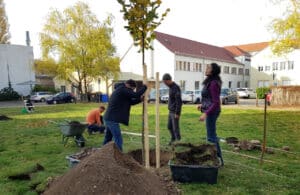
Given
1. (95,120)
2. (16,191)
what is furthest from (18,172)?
(95,120)

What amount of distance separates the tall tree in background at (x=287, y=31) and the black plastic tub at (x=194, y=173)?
43.7 feet

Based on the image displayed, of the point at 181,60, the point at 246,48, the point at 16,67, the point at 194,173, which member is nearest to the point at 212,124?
the point at 194,173

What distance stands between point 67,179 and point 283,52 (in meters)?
16.1

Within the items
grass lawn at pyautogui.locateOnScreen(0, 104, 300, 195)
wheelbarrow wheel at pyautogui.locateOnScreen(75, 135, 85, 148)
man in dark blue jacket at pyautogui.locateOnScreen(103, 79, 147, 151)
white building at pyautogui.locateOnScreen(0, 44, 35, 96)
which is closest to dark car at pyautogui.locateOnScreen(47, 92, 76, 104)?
white building at pyautogui.locateOnScreen(0, 44, 35, 96)

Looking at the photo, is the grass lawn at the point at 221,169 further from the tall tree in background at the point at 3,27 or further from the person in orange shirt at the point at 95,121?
the tall tree in background at the point at 3,27

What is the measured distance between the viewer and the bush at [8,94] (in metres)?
32.0

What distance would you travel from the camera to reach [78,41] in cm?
2616

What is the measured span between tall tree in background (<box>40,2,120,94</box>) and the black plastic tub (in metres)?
23.3

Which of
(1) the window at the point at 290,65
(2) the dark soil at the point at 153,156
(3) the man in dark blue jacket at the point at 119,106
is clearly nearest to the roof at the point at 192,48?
(1) the window at the point at 290,65

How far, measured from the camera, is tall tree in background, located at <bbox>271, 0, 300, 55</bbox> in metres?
14.5

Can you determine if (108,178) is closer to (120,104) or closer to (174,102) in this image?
(120,104)

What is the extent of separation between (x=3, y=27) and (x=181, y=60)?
83.5 ft

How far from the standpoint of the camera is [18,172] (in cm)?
454

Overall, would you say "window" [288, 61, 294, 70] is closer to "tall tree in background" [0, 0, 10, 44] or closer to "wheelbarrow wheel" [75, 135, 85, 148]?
"wheelbarrow wheel" [75, 135, 85, 148]
